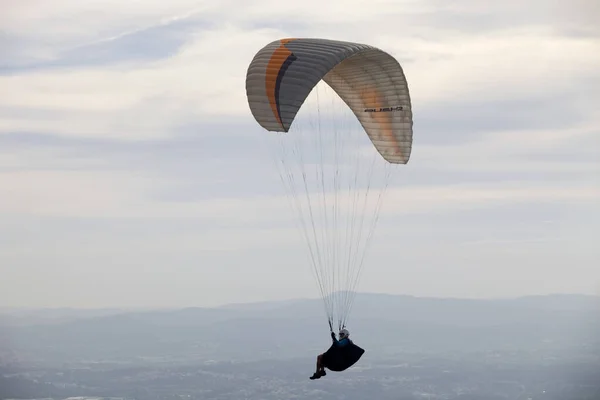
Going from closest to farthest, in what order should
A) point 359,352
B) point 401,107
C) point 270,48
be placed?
point 359,352 < point 270,48 < point 401,107

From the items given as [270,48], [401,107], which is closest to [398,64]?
[401,107]

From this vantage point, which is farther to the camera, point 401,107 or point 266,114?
point 401,107

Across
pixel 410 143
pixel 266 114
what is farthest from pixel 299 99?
pixel 410 143

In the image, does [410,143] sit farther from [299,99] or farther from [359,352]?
[359,352]

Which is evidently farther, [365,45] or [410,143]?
[410,143]

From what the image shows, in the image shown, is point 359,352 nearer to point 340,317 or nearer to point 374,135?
point 340,317

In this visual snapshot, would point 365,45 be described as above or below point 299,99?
above

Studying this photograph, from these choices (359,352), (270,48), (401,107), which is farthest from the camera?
(401,107)

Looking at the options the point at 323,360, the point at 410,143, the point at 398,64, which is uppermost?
the point at 398,64

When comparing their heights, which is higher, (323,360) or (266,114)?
(266,114)
